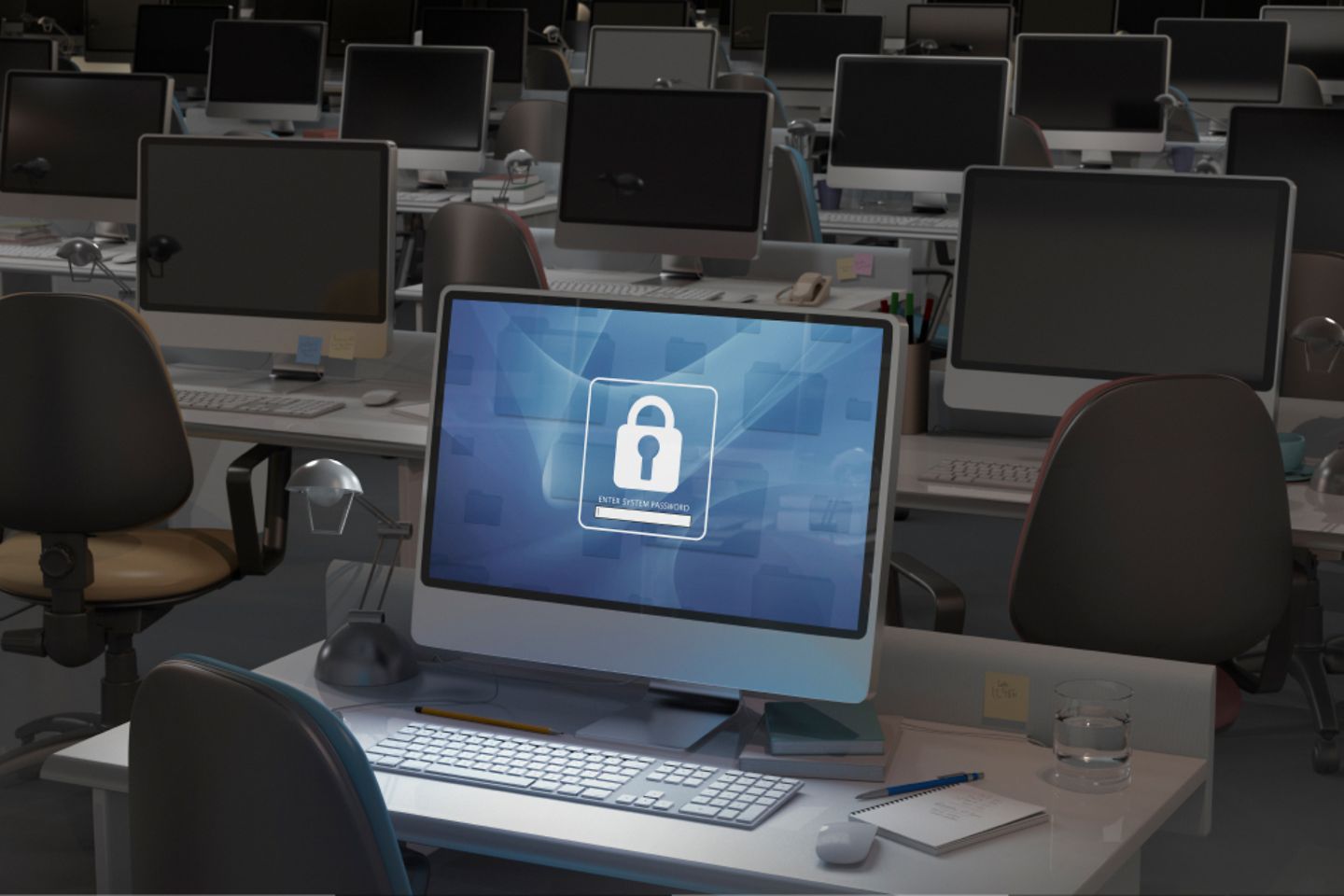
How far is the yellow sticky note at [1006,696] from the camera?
5.76ft

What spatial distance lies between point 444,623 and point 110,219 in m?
3.40

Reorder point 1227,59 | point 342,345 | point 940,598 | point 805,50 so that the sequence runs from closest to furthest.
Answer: point 940,598 → point 342,345 → point 1227,59 → point 805,50

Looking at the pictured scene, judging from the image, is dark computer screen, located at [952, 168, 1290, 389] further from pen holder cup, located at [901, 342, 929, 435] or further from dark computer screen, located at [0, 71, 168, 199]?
dark computer screen, located at [0, 71, 168, 199]

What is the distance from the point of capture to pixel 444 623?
6.08 feet

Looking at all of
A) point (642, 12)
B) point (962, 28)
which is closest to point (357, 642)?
point (962, 28)

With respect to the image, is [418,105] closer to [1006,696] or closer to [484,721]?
[484,721]

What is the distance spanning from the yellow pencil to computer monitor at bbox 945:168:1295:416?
1.49 meters

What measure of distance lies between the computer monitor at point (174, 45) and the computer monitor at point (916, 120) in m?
4.87

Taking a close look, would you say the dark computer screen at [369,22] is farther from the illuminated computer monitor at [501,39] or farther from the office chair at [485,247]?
the office chair at [485,247]

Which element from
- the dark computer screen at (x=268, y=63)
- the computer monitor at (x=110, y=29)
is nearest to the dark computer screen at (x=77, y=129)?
the dark computer screen at (x=268, y=63)

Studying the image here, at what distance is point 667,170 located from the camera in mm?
4457

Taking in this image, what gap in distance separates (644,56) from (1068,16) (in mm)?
3160

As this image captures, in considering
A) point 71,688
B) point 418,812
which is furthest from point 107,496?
point 418,812

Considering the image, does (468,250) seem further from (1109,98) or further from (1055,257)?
(1109,98)
